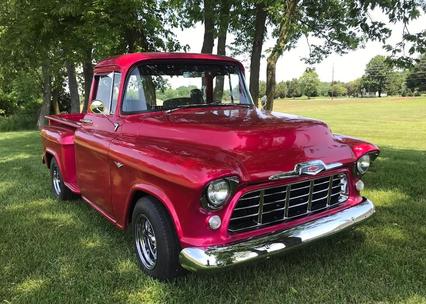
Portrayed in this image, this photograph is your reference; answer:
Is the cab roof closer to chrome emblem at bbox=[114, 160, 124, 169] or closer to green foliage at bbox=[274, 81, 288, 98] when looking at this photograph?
chrome emblem at bbox=[114, 160, 124, 169]

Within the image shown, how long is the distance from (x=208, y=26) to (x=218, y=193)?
323 inches

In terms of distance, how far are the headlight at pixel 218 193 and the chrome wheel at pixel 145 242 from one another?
2.64ft

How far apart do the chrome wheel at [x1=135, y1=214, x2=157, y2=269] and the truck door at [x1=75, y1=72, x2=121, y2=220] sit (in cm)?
63

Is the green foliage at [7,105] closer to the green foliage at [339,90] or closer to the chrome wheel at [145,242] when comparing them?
the chrome wheel at [145,242]

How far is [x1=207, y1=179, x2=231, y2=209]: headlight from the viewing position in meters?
3.15

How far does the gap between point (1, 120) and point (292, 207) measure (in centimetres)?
2808

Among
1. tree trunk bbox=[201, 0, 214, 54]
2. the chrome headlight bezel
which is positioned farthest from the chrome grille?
tree trunk bbox=[201, 0, 214, 54]

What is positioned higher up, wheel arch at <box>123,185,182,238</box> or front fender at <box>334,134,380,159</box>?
front fender at <box>334,134,380,159</box>

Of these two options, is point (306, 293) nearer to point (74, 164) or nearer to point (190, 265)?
point (190, 265)

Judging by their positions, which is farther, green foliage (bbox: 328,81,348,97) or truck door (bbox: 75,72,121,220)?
green foliage (bbox: 328,81,348,97)

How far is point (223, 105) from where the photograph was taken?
16.4 feet

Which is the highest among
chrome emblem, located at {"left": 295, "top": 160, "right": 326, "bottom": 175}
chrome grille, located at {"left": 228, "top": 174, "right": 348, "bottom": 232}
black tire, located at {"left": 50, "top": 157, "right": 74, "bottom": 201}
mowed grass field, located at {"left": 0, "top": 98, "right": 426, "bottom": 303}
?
chrome emblem, located at {"left": 295, "top": 160, "right": 326, "bottom": 175}

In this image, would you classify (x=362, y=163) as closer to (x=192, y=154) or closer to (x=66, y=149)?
(x=192, y=154)

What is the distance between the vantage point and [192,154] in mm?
3518
